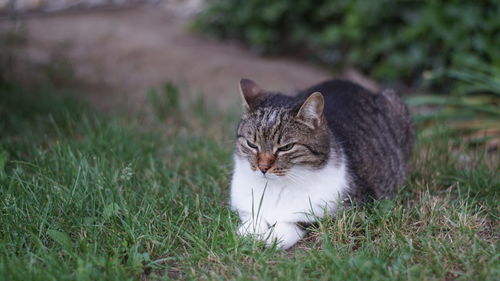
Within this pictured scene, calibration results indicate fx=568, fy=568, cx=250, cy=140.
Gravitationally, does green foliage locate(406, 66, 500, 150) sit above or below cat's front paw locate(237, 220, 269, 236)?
above

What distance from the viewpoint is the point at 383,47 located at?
239 inches

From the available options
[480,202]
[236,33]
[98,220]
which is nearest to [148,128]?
[98,220]

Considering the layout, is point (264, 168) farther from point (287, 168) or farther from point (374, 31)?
point (374, 31)

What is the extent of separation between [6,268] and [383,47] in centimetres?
458

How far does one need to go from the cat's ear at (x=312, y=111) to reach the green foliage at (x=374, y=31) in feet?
9.05

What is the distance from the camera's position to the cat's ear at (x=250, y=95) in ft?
10.8

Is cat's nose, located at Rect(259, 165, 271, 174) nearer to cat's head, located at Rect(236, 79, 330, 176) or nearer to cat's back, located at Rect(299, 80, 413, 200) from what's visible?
cat's head, located at Rect(236, 79, 330, 176)

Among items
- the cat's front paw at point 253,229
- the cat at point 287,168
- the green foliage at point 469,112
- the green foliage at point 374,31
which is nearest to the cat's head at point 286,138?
the cat at point 287,168

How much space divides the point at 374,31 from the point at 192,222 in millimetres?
3878

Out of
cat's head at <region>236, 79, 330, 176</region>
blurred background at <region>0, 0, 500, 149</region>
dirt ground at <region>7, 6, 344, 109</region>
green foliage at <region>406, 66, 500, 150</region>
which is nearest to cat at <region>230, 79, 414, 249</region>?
cat's head at <region>236, 79, 330, 176</region>

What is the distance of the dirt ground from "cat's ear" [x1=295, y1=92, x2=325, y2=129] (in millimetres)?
2627

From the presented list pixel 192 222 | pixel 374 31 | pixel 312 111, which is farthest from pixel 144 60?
pixel 312 111

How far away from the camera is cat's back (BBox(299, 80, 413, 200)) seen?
3.52m

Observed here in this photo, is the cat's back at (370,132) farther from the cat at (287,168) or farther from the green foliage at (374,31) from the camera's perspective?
the green foliage at (374,31)
